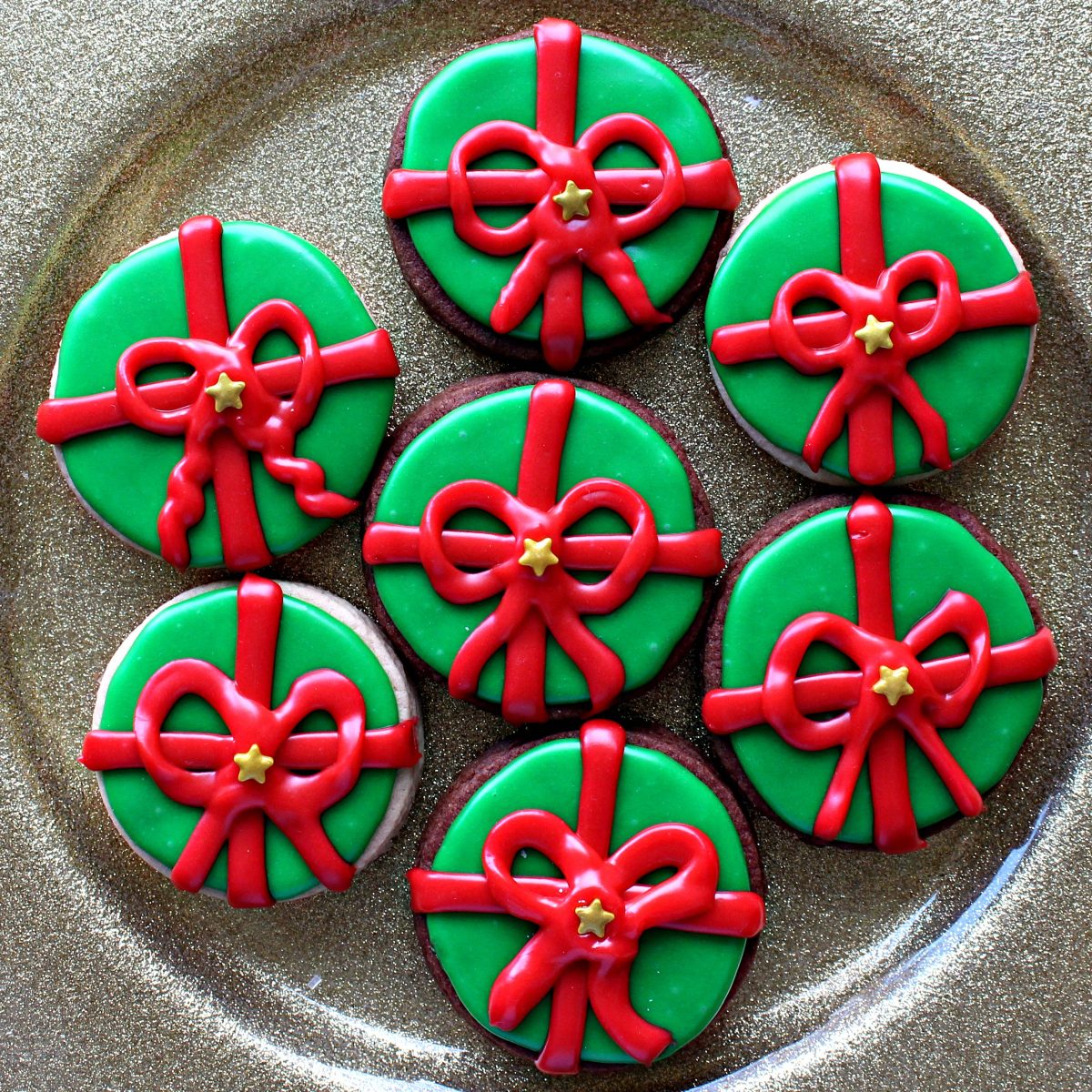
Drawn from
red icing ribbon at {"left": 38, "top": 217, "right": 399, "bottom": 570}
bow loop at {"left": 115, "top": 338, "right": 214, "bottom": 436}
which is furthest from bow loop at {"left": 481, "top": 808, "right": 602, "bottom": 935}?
bow loop at {"left": 115, "top": 338, "right": 214, "bottom": 436}

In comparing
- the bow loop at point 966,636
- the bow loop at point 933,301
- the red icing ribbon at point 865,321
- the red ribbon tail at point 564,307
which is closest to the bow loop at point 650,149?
the red ribbon tail at point 564,307

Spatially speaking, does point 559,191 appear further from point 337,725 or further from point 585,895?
point 585,895

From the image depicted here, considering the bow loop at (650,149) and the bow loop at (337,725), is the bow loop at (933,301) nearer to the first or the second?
the bow loop at (650,149)

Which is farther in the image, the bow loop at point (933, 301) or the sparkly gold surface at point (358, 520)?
the sparkly gold surface at point (358, 520)

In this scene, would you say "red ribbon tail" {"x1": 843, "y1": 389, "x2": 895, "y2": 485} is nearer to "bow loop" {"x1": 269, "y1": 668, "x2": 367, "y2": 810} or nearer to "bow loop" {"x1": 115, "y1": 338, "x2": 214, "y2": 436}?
"bow loop" {"x1": 269, "y1": 668, "x2": 367, "y2": 810}

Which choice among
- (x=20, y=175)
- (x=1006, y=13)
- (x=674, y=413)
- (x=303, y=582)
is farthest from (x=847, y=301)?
(x=20, y=175)

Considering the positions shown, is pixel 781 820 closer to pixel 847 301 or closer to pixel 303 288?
pixel 847 301
